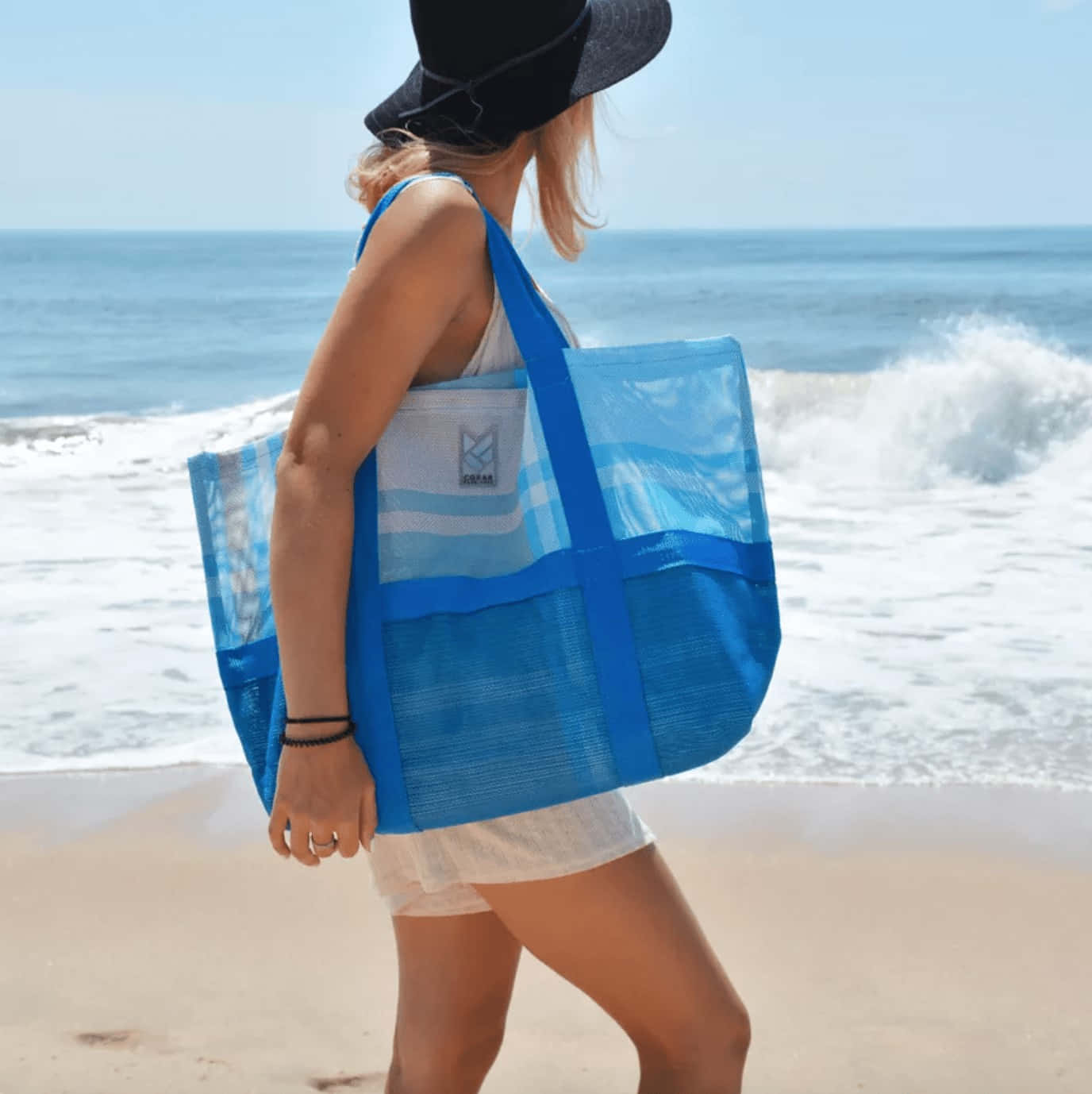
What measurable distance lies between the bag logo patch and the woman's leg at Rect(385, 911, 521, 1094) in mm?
511

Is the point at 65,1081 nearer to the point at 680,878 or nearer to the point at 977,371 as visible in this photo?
the point at 680,878

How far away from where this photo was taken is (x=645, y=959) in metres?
1.42

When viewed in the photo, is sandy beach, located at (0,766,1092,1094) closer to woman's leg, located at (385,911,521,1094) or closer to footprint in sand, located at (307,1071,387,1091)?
footprint in sand, located at (307,1071,387,1091)

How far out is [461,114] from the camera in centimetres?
138

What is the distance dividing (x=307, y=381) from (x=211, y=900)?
7.89ft

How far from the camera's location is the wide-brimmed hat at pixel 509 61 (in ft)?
4.40

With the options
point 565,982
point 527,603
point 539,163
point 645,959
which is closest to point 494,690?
point 527,603

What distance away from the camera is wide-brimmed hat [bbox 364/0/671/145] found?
1341mm

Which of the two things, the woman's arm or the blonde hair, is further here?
the blonde hair

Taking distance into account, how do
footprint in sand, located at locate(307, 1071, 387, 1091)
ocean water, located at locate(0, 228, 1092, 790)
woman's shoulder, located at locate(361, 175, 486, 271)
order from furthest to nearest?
ocean water, located at locate(0, 228, 1092, 790) → footprint in sand, located at locate(307, 1071, 387, 1091) → woman's shoulder, located at locate(361, 175, 486, 271)

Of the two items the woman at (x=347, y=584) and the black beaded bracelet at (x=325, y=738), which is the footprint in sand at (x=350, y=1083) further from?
the black beaded bracelet at (x=325, y=738)

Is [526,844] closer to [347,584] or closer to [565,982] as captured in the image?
Answer: [347,584]

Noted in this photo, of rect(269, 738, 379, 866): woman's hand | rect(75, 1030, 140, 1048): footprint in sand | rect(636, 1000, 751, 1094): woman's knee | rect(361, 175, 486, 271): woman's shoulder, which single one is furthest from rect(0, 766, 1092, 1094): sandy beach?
rect(361, 175, 486, 271): woman's shoulder

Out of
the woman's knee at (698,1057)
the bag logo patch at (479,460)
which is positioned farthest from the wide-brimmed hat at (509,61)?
the woman's knee at (698,1057)
